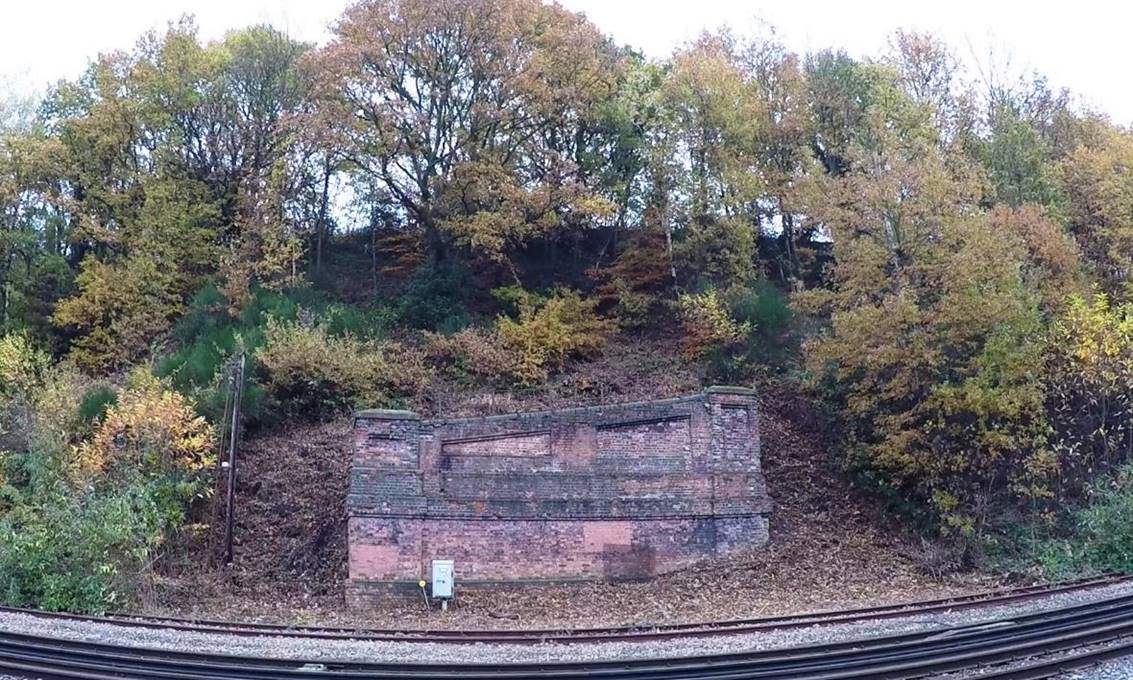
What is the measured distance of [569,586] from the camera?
64.0ft

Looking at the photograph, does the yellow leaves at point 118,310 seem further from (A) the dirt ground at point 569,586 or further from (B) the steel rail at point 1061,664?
(B) the steel rail at point 1061,664

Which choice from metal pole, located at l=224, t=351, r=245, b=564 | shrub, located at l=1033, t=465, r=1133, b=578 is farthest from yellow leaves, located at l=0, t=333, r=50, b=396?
shrub, located at l=1033, t=465, r=1133, b=578

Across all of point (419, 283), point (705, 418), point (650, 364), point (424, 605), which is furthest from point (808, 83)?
point (424, 605)

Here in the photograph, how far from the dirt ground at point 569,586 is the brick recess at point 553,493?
481 millimetres

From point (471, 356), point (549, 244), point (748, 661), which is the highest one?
point (549, 244)

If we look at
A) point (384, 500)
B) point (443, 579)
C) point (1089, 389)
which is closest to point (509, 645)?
point (443, 579)

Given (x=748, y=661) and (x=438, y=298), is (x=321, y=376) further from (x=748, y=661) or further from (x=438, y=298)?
(x=748, y=661)

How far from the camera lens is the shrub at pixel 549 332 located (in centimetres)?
2689

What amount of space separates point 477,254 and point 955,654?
2187cm

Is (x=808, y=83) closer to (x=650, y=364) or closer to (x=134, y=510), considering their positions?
(x=650, y=364)

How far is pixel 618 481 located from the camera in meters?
20.2

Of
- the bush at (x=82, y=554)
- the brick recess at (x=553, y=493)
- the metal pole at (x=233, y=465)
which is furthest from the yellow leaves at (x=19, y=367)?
the brick recess at (x=553, y=493)

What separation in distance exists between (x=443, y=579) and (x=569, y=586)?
2.34m

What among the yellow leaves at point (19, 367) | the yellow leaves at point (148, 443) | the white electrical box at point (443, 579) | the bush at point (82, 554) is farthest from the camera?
the yellow leaves at point (19, 367)
